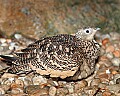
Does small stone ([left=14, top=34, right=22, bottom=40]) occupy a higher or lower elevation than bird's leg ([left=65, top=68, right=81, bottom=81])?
higher

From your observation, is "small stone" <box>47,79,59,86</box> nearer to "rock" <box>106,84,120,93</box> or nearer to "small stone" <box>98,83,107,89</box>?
"small stone" <box>98,83,107,89</box>

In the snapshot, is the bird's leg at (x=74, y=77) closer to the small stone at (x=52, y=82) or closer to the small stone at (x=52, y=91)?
the small stone at (x=52, y=82)

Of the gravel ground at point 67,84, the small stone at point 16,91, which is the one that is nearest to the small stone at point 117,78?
the gravel ground at point 67,84

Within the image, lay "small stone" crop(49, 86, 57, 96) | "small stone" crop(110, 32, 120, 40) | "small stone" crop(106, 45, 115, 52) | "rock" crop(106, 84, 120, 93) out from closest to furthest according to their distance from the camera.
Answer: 1. "small stone" crop(49, 86, 57, 96)
2. "rock" crop(106, 84, 120, 93)
3. "small stone" crop(106, 45, 115, 52)
4. "small stone" crop(110, 32, 120, 40)

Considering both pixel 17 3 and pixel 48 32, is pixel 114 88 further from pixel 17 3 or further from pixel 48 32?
pixel 17 3

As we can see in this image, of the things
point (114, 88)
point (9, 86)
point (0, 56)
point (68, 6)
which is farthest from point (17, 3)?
point (114, 88)

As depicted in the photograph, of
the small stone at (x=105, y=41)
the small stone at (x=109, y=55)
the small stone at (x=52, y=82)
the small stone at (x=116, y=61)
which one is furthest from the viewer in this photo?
the small stone at (x=105, y=41)

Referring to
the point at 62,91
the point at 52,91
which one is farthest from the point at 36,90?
the point at 62,91

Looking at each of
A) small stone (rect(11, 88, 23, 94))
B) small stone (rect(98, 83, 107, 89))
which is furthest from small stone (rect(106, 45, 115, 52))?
small stone (rect(11, 88, 23, 94))
